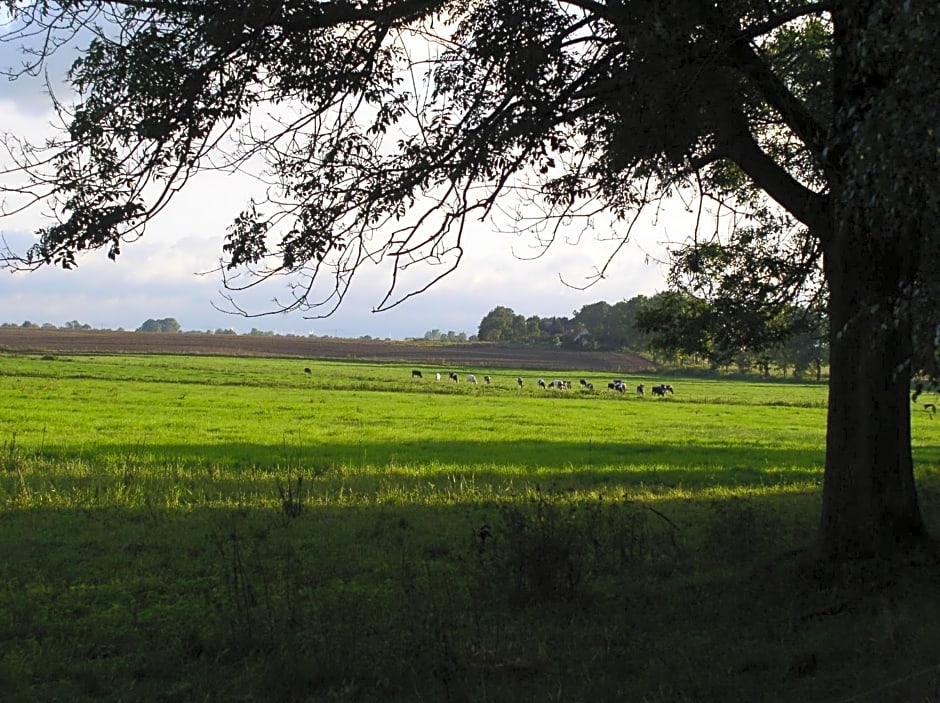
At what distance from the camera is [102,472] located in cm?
1827

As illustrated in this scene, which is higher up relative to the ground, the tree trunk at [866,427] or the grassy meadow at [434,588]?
the tree trunk at [866,427]

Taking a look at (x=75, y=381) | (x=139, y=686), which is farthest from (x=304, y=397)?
(x=139, y=686)

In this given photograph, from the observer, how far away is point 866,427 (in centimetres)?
873

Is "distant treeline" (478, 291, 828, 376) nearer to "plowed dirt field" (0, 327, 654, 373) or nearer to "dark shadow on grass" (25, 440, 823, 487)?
"dark shadow on grass" (25, 440, 823, 487)

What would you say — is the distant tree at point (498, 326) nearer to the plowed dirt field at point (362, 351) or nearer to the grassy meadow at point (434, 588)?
the plowed dirt field at point (362, 351)

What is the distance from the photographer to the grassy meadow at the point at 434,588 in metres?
6.60

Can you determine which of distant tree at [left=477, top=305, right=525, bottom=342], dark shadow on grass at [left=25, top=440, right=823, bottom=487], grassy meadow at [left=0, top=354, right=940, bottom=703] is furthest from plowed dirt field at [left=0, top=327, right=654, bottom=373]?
grassy meadow at [left=0, top=354, right=940, bottom=703]

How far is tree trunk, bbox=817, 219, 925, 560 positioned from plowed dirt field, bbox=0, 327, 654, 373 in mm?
97805

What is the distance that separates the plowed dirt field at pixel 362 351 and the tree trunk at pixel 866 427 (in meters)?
97.8

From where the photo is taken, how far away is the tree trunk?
862cm

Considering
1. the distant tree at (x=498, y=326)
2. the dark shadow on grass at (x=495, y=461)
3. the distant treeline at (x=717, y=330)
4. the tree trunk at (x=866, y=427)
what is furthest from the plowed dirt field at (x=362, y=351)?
the tree trunk at (x=866, y=427)

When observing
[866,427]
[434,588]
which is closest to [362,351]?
[434,588]

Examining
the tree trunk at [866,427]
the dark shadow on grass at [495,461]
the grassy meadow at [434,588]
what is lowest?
the dark shadow on grass at [495,461]

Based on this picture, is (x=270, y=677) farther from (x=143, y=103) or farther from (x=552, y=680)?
(x=143, y=103)
